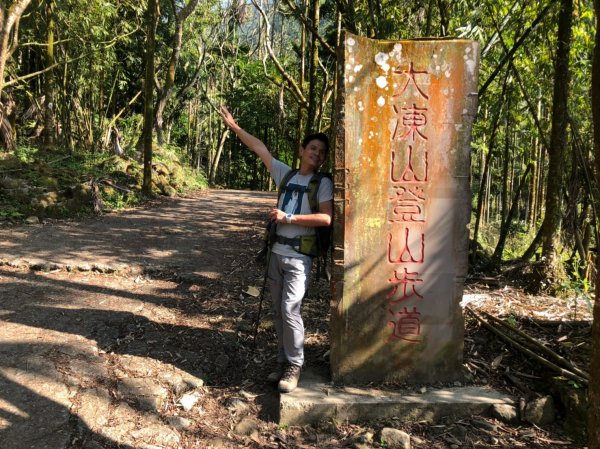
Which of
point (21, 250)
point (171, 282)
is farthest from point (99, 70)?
point (171, 282)

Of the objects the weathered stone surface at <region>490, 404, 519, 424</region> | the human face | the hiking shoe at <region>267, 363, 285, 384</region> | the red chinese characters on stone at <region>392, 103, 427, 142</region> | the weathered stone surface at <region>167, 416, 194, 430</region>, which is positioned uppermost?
the red chinese characters on stone at <region>392, 103, 427, 142</region>

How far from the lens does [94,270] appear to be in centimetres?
582

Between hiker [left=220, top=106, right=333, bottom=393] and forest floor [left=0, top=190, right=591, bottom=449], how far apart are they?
42 cm

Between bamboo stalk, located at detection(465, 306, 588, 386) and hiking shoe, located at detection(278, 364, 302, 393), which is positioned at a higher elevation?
bamboo stalk, located at detection(465, 306, 588, 386)

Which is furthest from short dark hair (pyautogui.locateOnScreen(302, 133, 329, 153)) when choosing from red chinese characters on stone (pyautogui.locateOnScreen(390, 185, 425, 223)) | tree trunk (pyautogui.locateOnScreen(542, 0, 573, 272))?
tree trunk (pyautogui.locateOnScreen(542, 0, 573, 272))

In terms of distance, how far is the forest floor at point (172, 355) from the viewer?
10.1ft

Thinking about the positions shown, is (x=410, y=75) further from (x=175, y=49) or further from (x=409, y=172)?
(x=175, y=49)

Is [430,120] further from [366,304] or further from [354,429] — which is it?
[354,429]

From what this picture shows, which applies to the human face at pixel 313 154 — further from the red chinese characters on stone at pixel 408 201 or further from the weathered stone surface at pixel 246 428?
the weathered stone surface at pixel 246 428

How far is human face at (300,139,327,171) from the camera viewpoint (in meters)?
3.50

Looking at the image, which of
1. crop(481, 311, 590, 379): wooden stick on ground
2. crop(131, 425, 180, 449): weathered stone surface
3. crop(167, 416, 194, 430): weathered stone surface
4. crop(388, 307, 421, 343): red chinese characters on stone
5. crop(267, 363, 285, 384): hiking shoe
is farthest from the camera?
crop(267, 363, 285, 384): hiking shoe

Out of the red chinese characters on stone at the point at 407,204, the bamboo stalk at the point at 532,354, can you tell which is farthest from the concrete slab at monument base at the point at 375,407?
the red chinese characters on stone at the point at 407,204

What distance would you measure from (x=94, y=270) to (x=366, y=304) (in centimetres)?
388

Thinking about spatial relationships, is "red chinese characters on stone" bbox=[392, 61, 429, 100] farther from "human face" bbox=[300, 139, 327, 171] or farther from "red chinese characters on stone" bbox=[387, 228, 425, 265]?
"red chinese characters on stone" bbox=[387, 228, 425, 265]
